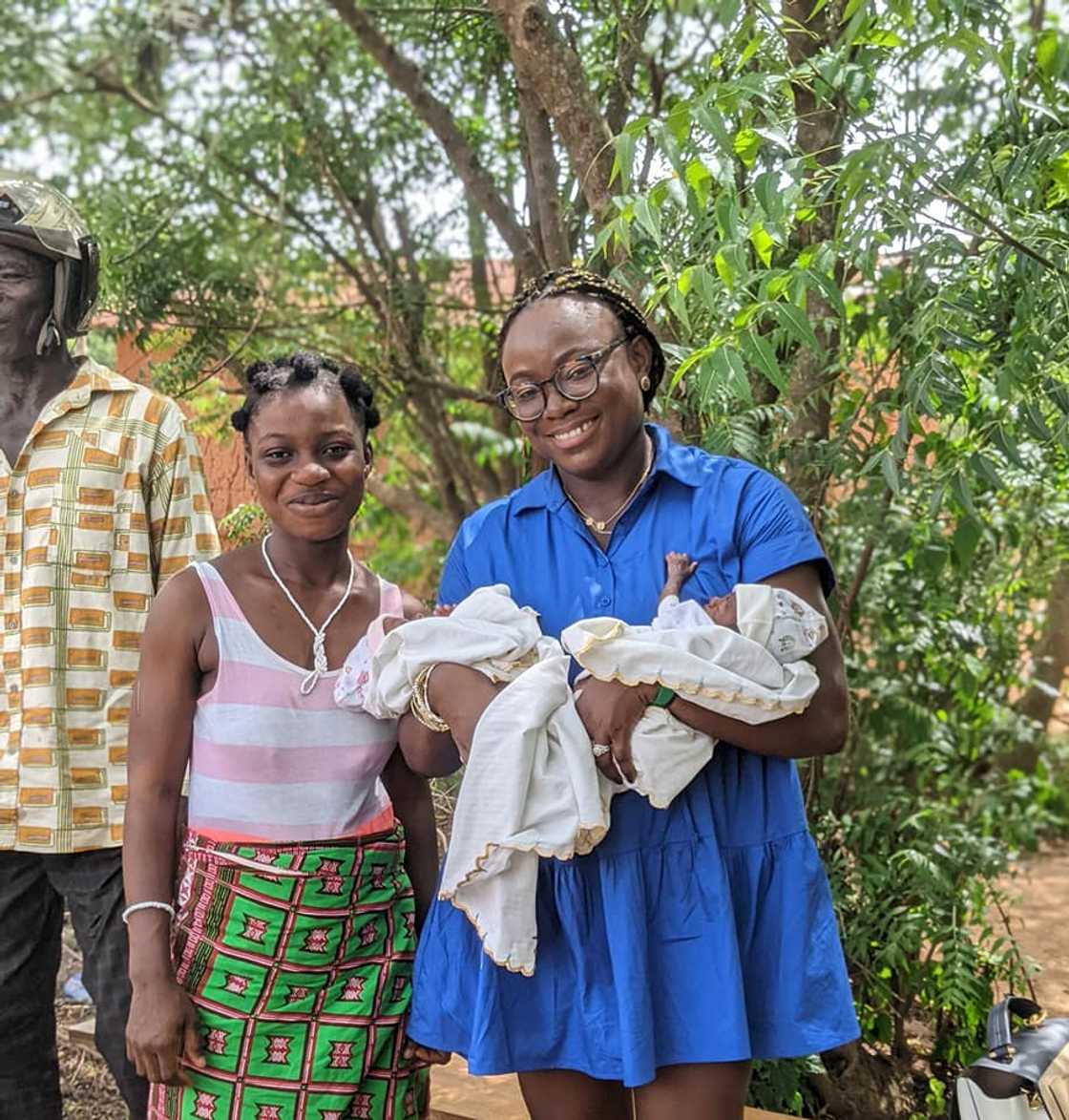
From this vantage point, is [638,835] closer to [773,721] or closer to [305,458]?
[773,721]

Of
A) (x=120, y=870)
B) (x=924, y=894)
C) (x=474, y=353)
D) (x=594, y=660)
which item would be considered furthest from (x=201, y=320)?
(x=594, y=660)

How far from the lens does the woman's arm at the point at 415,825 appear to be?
2.17 m

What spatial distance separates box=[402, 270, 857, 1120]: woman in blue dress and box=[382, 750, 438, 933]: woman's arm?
21 cm

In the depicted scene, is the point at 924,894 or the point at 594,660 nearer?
the point at 594,660

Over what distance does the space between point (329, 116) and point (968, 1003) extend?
3678 mm

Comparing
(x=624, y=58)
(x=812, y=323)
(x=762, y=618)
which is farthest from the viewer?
(x=624, y=58)

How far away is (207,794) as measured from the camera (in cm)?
202

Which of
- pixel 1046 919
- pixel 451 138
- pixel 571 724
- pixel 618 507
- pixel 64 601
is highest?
pixel 451 138

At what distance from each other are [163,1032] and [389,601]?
2.28ft

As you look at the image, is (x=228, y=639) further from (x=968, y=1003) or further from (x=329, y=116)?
(x=329, y=116)

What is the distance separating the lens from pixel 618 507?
1947mm

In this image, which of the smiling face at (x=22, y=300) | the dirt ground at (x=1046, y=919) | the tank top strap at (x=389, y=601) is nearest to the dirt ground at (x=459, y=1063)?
the dirt ground at (x=1046, y=919)

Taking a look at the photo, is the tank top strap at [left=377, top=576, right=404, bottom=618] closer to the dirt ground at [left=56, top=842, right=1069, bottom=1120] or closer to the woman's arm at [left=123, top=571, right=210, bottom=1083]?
the woman's arm at [left=123, top=571, right=210, bottom=1083]

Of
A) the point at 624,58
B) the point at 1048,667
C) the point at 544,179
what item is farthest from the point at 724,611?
the point at 1048,667
